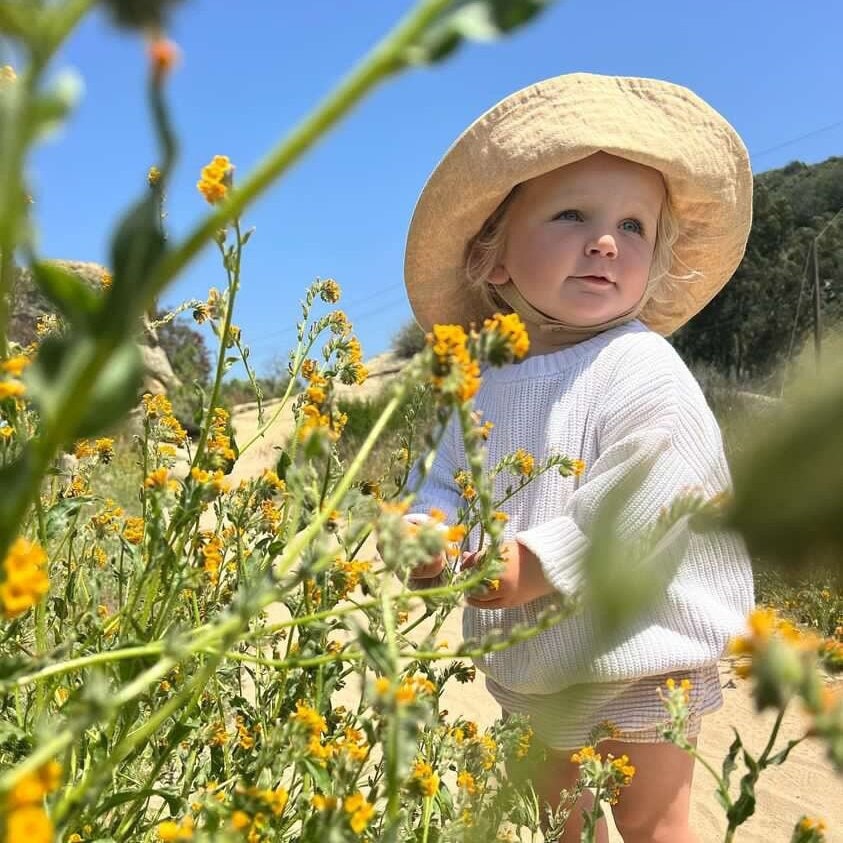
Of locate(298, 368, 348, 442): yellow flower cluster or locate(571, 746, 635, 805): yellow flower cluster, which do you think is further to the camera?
locate(571, 746, 635, 805): yellow flower cluster

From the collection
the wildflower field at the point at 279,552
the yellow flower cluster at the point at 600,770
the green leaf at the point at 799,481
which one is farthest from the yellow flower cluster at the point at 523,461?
the green leaf at the point at 799,481

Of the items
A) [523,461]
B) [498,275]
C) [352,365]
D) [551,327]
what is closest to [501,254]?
[498,275]

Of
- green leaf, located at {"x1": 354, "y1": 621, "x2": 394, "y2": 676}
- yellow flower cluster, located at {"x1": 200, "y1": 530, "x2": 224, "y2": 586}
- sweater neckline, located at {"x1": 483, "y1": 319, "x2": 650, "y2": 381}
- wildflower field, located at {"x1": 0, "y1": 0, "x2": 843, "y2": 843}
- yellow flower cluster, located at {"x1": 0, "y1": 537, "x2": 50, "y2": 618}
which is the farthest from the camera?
sweater neckline, located at {"x1": 483, "y1": 319, "x2": 650, "y2": 381}

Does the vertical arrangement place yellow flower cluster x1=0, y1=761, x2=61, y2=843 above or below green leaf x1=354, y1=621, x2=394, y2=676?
below

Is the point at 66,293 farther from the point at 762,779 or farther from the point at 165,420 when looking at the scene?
the point at 762,779

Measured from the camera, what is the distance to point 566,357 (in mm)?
1614

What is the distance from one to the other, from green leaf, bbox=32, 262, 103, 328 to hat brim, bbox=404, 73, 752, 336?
4.31ft

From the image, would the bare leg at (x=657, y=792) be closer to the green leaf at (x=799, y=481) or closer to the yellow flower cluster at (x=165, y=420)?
the yellow flower cluster at (x=165, y=420)

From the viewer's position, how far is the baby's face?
60.8 inches

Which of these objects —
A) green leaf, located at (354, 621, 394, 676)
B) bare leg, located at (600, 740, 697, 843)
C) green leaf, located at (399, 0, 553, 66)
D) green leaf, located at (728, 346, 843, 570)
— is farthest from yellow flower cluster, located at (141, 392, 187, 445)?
green leaf, located at (728, 346, 843, 570)

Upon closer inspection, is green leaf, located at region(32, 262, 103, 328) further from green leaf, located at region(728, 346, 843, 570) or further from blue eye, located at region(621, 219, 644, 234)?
blue eye, located at region(621, 219, 644, 234)

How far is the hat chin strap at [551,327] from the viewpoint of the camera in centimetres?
164

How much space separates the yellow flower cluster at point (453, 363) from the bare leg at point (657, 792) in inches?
42.7

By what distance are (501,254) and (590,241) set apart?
277 mm
